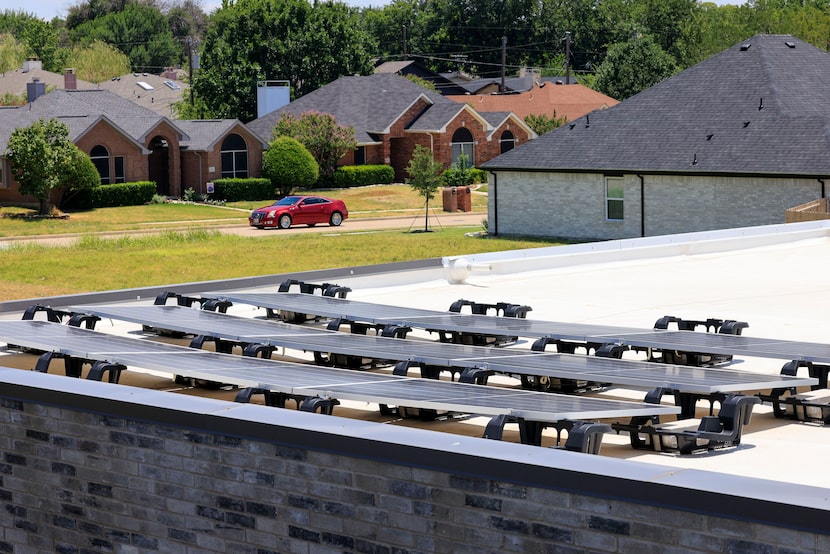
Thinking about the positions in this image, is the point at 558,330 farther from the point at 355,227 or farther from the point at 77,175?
the point at 77,175

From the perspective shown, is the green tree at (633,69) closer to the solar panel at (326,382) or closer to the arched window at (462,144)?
the arched window at (462,144)

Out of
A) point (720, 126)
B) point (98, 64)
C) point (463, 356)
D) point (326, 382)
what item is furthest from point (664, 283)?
point (98, 64)

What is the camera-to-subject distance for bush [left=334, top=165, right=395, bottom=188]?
253 feet

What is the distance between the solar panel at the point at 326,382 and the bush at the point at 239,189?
195 ft

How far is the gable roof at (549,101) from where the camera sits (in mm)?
99375

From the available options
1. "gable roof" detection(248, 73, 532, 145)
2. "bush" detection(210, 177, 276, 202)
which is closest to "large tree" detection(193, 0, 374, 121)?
"gable roof" detection(248, 73, 532, 145)

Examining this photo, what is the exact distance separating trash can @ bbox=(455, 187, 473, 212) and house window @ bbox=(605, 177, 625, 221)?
20.4m

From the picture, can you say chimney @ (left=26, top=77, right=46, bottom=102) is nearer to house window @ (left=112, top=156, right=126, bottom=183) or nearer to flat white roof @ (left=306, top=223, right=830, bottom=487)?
house window @ (left=112, top=156, right=126, bottom=183)

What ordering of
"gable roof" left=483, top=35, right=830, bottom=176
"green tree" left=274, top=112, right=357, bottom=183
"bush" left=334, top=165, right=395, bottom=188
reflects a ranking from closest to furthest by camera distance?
"gable roof" left=483, top=35, right=830, bottom=176 < "green tree" left=274, top=112, right=357, bottom=183 < "bush" left=334, top=165, right=395, bottom=188

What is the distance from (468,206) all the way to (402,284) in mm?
A: 49382

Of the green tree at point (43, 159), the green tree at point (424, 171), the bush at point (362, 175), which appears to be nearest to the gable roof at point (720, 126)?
the green tree at point (424, 171)

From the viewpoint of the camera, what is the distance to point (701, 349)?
11.6 m

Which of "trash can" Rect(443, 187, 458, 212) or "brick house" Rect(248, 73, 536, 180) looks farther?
"brick house" Rect(248, 73, 536, 180)

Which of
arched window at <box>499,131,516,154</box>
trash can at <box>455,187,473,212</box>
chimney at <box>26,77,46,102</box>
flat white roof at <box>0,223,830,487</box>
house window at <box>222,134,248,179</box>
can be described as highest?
chimney at <box>26,77,46,102</box>
